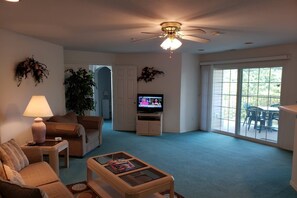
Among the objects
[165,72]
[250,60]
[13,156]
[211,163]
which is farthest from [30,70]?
[250,60]

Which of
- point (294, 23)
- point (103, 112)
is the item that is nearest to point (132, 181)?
point (294, 23)

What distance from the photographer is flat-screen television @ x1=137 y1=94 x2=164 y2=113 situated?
21.0ft

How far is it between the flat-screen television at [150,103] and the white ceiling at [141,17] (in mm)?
2700

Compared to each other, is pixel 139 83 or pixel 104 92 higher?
pixel 139 83

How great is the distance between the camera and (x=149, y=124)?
6.24m

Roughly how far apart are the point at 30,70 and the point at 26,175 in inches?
85.7

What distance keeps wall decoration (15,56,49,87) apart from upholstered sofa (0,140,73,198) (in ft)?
5.09

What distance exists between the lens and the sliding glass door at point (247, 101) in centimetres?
535

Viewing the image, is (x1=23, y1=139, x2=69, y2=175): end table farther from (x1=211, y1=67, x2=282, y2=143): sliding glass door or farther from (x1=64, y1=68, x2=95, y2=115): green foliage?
(x1=211, y1=67, x2=282, y2=143): sliding glass door

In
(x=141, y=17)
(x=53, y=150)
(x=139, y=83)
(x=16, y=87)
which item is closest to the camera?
(x=141, y=17)

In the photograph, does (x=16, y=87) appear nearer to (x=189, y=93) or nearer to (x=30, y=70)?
(x=30, y=70)

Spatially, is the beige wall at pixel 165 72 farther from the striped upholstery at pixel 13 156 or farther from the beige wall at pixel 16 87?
the striped upholstery at pixel 13 156

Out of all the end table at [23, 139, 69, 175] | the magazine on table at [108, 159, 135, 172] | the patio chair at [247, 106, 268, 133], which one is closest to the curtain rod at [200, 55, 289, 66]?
the patio chair at [247, 106, 268, 133]

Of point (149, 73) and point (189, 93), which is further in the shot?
point (189, 93)
